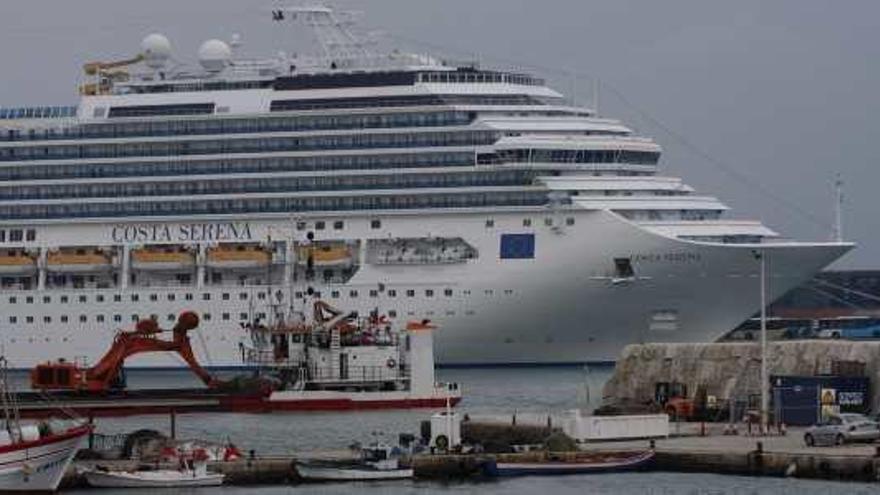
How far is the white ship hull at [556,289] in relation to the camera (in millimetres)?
102438

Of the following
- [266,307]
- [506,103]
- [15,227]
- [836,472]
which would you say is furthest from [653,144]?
[836,472]

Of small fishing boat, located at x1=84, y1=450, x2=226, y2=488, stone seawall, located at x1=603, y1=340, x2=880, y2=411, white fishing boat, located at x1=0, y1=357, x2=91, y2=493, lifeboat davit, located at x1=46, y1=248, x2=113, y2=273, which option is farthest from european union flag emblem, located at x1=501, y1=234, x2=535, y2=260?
white fishing boat, located at x1=0, y1=357, x2=91, y2=493

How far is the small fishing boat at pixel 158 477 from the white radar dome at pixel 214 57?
55.3 meters

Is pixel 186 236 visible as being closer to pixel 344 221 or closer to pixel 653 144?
pixel 344 221

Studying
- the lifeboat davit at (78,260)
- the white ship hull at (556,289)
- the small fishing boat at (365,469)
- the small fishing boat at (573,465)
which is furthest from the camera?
the lifeboat davit at (78,260)

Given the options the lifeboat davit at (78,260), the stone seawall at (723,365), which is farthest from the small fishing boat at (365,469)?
the lifeboat davit at (78,260)

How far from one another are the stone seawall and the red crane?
46.1 feet

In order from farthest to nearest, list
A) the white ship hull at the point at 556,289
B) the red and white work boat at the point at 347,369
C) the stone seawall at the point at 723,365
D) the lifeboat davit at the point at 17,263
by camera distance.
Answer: the lifeboat davit at the point at 17,263, the white ship hull at the point at 556,289, the red and white work boat at the point at 347,369, the stone seawall at the point at 723,365

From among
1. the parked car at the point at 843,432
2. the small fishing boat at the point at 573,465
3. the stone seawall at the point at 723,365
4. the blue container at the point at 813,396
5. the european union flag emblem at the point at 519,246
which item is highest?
the european union flag emblem at the point at 519,246

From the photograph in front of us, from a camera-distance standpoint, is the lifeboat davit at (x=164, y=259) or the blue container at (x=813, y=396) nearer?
the blue container at (x=813, y=396)

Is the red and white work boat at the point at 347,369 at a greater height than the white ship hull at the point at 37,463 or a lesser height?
greater

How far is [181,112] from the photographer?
10981 centimetres

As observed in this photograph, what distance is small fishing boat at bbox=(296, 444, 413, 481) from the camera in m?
58.3

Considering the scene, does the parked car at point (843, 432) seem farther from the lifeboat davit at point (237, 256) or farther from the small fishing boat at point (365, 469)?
the lifeboat davit at point (237, 256)
